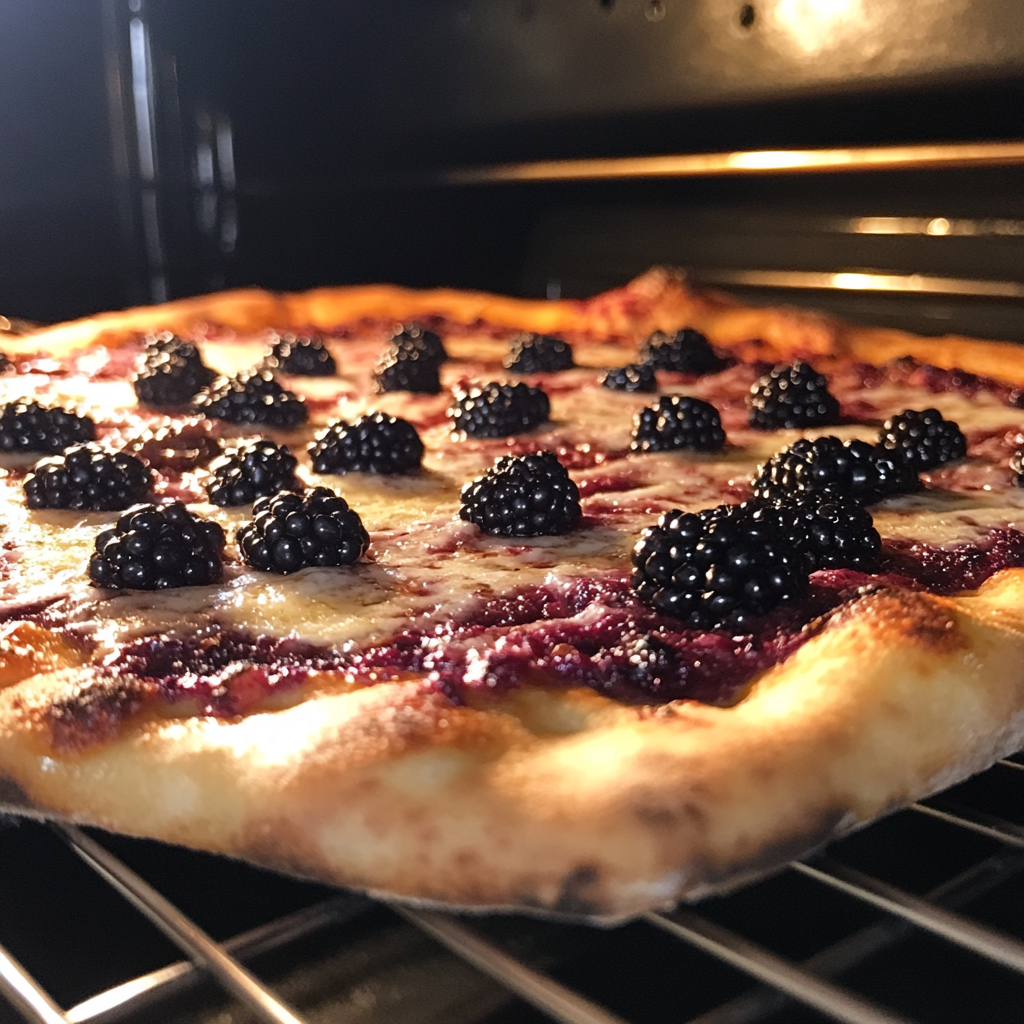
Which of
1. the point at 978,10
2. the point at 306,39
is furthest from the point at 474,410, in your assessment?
the point at 306,39

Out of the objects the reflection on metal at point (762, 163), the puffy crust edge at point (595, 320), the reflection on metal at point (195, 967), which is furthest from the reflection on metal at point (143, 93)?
the reflection on metal at point (195, 967)

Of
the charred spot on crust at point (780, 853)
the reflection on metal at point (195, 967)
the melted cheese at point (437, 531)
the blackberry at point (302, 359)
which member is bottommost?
the reflection on metal at point (195, 967)

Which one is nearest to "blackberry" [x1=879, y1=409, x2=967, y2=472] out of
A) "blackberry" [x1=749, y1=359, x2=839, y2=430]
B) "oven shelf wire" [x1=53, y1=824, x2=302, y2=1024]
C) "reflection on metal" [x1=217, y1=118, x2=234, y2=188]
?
"blackberry" [x1=749, y1=359, x2=839, y2=430]

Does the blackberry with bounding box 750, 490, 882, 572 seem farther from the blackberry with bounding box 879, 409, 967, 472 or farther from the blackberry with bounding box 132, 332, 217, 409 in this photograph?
the blackberry with bounding box 132, 332, 217, 409

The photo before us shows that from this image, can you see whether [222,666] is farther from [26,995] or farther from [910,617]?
[910,617]

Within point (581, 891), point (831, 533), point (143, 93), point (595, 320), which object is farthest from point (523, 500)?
point (143, 93)

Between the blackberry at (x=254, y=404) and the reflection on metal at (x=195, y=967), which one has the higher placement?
the blackberry at (x=254, y=404)

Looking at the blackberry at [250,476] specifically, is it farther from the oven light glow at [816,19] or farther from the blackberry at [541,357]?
the oven light glow at [816,19]
